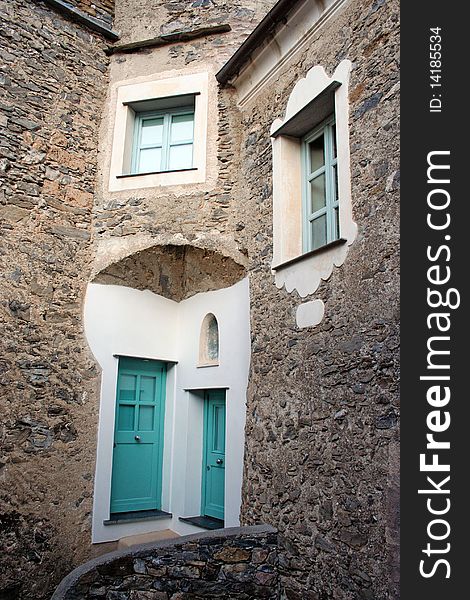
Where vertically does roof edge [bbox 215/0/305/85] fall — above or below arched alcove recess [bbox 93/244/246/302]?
above

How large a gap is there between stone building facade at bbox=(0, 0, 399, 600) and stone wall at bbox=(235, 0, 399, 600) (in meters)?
0.02

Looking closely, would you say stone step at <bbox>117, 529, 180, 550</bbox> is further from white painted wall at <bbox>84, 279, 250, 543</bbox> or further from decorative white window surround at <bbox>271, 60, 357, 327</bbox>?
decorative white window surround at <bbox>271, 60, 357, 327</bbox>

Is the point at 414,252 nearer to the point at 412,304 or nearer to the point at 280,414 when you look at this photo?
the point at 412,304

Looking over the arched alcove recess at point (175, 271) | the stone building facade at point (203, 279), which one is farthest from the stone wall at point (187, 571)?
the arched alcove recess at point (175, 271)

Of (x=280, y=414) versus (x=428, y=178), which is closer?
(x=428, y=178)

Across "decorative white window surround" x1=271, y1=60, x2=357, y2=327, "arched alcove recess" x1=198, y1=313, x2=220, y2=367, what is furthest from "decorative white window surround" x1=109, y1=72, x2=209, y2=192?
"arched alcove recess" x1=198, y1=313, x2=220, y2=367

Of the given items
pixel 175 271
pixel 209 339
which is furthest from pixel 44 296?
pixel 209 339

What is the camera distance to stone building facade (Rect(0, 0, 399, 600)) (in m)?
3.91

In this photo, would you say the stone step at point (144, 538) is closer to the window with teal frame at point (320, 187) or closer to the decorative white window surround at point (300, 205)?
the decorative white window surround at point (300, 205)

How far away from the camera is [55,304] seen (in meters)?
5.87

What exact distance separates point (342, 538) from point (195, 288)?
3.64 metres

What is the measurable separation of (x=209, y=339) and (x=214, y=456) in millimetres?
A: 1376

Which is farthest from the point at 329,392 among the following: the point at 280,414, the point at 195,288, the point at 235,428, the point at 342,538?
the point at 195,288

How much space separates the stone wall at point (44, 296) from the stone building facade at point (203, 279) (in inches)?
0.8
